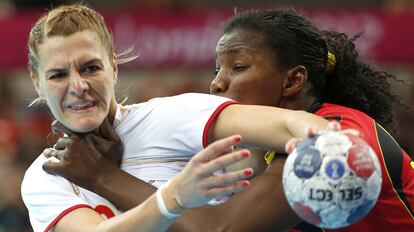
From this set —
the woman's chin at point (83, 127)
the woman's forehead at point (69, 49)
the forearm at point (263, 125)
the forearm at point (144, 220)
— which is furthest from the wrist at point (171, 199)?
the woman's forehead at point (69, 49)

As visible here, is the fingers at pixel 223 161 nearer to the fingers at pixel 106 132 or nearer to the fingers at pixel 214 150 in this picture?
the fingers at pixel 214 150

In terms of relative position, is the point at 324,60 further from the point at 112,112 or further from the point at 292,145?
the point at 292,145

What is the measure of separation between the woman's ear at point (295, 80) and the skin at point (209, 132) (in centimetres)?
51

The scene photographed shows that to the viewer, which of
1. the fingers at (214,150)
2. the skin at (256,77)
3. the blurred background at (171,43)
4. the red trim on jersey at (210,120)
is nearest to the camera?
the fingers at (214,150)

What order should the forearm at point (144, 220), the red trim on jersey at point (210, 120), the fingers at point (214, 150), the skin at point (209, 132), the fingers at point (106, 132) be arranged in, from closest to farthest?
1. the fingers at point (214, 150)
2. the forearm at point (144, 220)
3. the skin at point (209, 132)
4. the red trim on jersey at point (210, 120)
5. the fingers at point (106, 132)

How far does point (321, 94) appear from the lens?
417 centimetres

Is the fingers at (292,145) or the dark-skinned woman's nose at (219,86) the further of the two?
the dark-skinned woman's nose at (219,86)

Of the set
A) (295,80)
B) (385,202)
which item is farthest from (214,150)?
(295,80)

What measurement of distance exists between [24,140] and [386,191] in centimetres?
524

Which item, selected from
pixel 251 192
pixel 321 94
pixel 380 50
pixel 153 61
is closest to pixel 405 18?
pixel 380 50

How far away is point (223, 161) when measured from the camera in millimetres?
2951

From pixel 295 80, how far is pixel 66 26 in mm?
1008

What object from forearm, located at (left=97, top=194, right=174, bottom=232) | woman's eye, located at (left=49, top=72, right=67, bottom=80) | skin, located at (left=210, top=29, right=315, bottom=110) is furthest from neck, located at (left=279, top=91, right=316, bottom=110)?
forearm, located at (left=97, top=194, right=174, bottom=232)

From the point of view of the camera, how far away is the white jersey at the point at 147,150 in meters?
3.61
